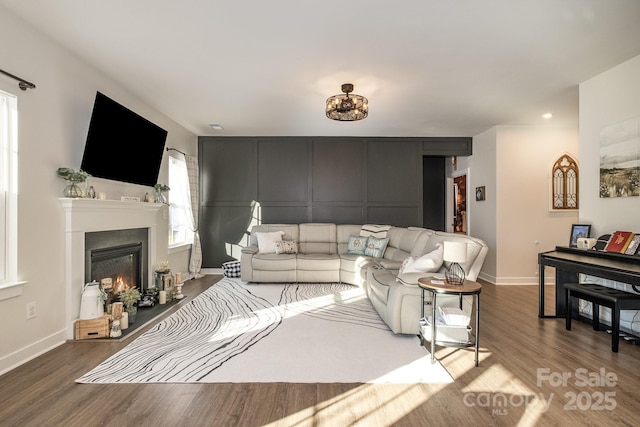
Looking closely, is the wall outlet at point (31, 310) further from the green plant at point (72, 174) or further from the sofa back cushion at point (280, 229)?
the sofa back cushion at point (280, 229)

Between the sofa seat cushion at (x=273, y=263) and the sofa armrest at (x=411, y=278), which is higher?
the sofa armrest at (x=411, y=278)

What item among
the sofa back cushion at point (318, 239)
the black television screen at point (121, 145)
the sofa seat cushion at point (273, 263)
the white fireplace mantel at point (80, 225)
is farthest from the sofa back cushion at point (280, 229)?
the white fireplace mantel at point (80, 225)

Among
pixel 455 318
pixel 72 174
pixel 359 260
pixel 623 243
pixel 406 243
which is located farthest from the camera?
pixel 359 260

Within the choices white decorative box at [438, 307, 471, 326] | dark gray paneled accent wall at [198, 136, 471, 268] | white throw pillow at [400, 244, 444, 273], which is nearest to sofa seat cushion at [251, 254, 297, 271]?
dark gray paneled accent wall at [198, 136, 471, 268]

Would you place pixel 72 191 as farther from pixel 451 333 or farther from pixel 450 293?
pixel 451 333

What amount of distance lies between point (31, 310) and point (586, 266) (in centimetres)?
474

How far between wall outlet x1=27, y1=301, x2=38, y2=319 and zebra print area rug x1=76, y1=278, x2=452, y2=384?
0.71 metres

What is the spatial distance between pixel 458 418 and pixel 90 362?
2.63m

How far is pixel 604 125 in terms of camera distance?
330 centimetres

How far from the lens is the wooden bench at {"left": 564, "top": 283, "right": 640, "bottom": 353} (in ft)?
8.70

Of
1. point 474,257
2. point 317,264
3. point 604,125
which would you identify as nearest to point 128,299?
point 317,264

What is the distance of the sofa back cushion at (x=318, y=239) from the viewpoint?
5641 mm

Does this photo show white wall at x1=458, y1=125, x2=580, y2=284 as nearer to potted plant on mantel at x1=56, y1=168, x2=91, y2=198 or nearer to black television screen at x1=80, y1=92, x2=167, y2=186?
black television screen at x1=80, y1=92, x2=167, y2=186

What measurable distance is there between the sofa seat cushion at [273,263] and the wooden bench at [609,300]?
136 inches
